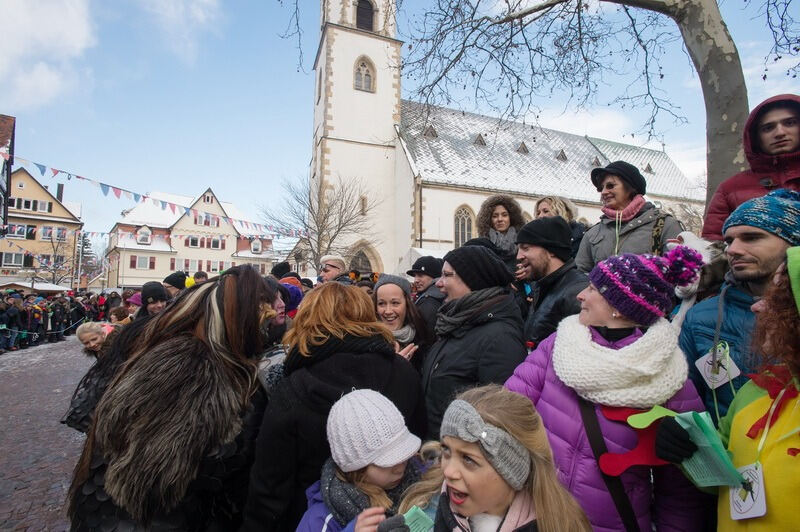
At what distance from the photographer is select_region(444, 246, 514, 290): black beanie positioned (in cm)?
259

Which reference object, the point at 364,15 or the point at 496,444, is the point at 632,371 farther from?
the point at 364,15

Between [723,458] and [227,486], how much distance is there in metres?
1.93

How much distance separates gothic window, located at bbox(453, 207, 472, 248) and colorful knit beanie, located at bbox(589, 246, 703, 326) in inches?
889

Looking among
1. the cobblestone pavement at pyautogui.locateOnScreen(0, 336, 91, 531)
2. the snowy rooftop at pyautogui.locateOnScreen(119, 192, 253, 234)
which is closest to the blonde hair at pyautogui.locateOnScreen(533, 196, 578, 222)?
the cobblestone pavement at pyautogui.locateOnScreen(0, 336, 91, 531)

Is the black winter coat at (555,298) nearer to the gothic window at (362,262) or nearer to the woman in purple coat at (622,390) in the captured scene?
the woman in purple coat at (622,390)

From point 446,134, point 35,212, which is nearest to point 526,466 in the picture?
point 446,134

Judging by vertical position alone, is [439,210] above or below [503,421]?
above

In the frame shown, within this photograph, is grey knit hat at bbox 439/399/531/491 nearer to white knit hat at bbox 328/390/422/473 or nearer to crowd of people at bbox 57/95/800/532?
crowd of people at bbox 57/95/800/532

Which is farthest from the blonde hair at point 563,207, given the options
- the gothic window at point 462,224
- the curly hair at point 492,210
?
the gothic window at point 462,224

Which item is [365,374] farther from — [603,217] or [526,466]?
[603,217]

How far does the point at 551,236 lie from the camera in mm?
2809

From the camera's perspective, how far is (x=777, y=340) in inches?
52.1

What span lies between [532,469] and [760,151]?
2.16 m

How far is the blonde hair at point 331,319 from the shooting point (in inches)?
78.5
